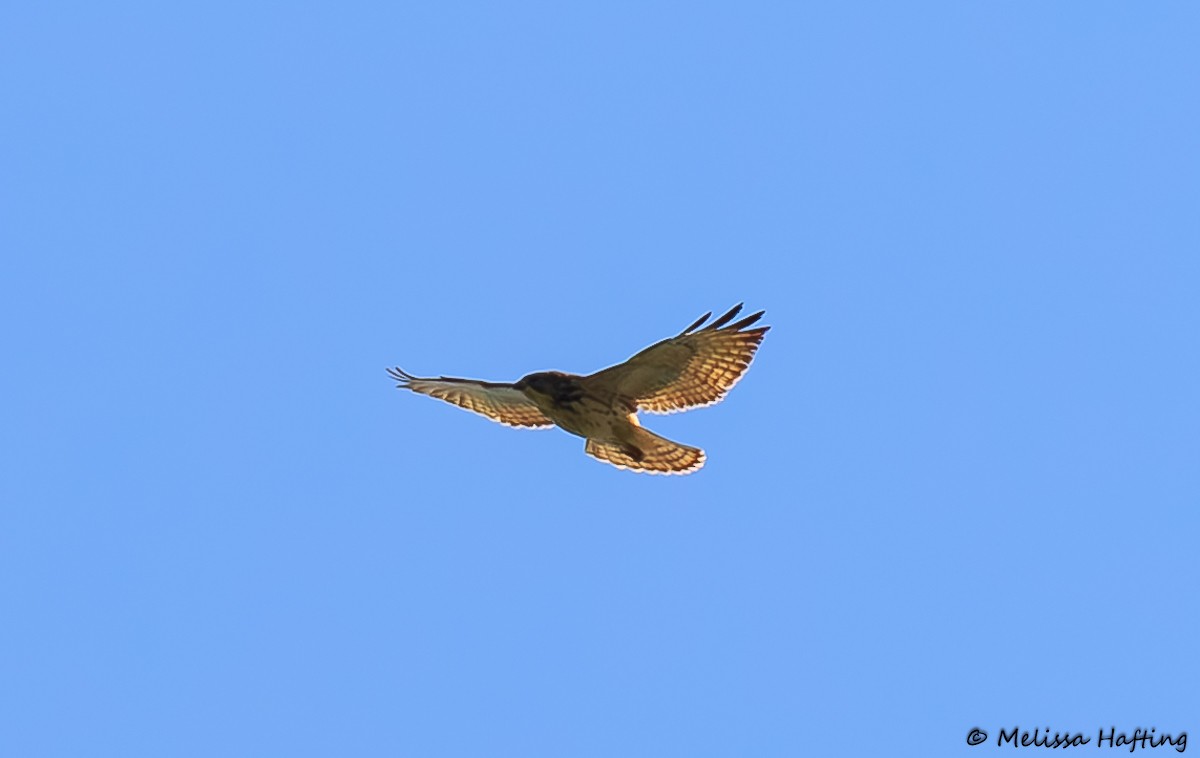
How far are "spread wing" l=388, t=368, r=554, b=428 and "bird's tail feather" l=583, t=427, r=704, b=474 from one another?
753mm

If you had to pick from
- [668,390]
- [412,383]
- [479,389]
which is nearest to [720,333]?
[668,390]

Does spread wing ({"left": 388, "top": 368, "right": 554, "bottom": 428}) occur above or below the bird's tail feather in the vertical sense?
above

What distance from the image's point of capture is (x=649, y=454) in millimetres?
14500

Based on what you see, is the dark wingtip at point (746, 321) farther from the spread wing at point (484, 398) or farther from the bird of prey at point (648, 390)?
the spread wing at point (484, 398)

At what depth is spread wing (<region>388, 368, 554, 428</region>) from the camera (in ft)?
Answer: 49.2

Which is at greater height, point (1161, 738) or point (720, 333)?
point (720, 333)

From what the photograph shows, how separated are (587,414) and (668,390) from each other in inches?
29.3

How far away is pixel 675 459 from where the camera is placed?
573 inches

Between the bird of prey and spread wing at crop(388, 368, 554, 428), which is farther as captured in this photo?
spread wing at crop(388, 368, 554, 428)

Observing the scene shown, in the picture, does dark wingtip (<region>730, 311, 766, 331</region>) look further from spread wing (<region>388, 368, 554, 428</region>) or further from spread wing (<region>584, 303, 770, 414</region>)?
spread wing (<region>388, 368, 554, 428</region>)

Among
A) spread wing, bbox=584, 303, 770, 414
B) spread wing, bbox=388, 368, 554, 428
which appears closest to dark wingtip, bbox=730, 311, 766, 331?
spread wing, bbox=584, 303, 770, 414

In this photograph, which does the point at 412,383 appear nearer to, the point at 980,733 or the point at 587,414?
the point at 587,414

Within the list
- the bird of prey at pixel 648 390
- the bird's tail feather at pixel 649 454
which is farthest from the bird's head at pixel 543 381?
the bird's tail feather at pixel 649 454

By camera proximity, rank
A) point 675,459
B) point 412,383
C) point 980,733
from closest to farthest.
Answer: point 980,733
point 675,459
point 412,383
